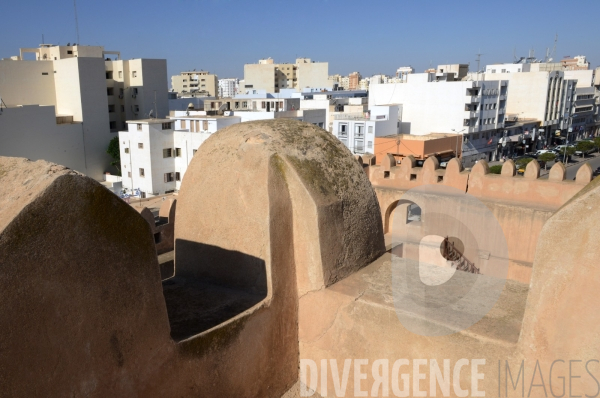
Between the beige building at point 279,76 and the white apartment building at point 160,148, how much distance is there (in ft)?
138

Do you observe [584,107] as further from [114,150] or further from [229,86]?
[229,86]

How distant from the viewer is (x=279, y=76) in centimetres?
7638

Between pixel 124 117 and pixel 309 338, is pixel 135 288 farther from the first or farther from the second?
pixel 124 117

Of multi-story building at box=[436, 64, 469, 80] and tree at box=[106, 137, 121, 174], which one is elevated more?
multi-story building at box=[436, 64, 469, 80]

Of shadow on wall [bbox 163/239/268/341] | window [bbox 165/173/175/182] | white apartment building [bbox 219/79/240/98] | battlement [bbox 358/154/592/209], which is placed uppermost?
white apartment building [bbox 219/79/240/98]

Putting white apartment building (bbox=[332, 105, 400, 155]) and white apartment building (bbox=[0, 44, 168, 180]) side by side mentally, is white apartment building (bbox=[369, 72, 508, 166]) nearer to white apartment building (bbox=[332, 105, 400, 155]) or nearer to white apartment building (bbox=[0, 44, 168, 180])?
white apartment building (bbox=[332, 105, 400, 155])

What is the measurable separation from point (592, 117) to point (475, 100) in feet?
96.0

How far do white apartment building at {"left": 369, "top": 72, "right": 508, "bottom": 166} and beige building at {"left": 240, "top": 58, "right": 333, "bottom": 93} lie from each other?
31105 millimetres

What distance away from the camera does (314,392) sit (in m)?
6.15

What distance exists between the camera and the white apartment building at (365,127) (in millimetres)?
35406

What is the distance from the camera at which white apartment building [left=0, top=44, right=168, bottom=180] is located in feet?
107

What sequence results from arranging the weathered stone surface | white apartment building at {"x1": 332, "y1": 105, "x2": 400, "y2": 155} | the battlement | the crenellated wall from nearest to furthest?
the weathered stone surface, the crenellated wall, the battlement, white apartment building at {"x1": 332, "y1": 105, "x2": 400, "y2": 155}

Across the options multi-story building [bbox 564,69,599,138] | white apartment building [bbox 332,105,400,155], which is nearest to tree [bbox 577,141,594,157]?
multi-story building [bbox 564,69,599,138]

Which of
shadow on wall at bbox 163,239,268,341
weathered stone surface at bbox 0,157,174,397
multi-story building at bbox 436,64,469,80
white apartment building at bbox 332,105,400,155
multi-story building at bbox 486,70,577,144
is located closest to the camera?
weathered stone surface at bbox 0,157,174,397
